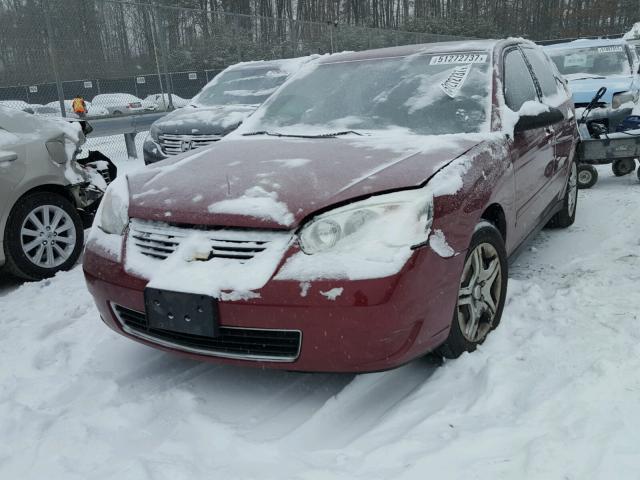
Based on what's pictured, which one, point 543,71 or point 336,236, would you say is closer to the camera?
point 336,236

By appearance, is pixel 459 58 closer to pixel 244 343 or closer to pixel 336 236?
pixel 336 236

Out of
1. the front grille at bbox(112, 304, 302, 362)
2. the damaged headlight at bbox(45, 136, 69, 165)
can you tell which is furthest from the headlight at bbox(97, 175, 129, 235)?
the damaged headlight at bbox(45, 136, 69, 165)

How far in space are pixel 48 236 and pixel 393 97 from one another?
2.82 m

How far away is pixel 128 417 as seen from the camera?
8.21 feet

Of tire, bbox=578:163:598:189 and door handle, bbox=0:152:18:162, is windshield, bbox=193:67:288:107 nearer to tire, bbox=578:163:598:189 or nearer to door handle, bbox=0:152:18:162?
tire, bbox=578:163:598:189

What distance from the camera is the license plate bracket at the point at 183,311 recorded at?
2299 mm

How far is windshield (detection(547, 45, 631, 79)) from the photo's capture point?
10.3 m

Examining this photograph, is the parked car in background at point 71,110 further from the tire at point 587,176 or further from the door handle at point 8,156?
the tire at point 587,176

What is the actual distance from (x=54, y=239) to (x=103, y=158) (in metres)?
1.25

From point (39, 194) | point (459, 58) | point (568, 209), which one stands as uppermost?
point (459, 58)

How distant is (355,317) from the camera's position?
86.9 inches

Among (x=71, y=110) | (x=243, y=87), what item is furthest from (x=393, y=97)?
(x=71, y=110)

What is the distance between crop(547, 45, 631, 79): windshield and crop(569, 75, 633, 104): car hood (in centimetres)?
50

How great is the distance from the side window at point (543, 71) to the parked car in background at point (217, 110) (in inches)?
138
